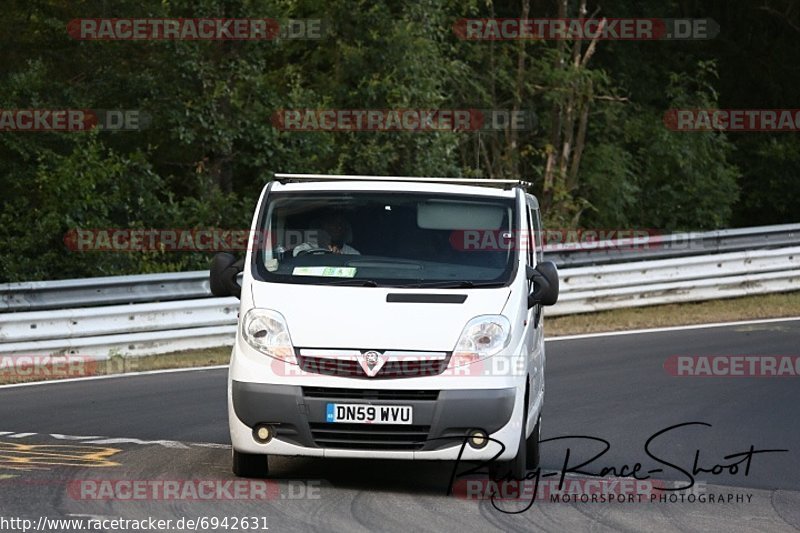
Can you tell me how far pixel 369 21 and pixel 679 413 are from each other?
14.6 meters

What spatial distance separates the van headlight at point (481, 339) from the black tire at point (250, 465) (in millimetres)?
1307

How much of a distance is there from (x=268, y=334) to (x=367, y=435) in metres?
0.83

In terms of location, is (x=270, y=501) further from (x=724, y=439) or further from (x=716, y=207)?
(x=716, y=207)

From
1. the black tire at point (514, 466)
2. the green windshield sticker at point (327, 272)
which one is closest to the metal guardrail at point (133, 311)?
the green windshield sticker at point (327, 272)

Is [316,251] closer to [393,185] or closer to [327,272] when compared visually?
[327,272]

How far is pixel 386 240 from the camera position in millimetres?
9609

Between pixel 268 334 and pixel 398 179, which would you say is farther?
pixel 398 179

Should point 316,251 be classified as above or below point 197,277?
above

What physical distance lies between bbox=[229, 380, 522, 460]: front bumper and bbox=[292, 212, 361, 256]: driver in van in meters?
1.16

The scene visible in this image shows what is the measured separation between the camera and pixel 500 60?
99.1ft

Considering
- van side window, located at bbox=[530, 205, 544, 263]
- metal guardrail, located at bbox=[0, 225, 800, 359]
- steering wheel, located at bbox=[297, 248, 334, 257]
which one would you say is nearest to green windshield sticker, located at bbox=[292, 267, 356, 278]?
steering wheel, located at bbox=[297, 248, 334, 257]

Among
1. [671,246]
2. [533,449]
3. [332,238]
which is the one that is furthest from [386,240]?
[671,246]

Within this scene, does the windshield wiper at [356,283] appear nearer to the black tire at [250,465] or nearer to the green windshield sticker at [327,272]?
the green windshield sticker at [327,272]

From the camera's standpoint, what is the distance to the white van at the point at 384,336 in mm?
8656
